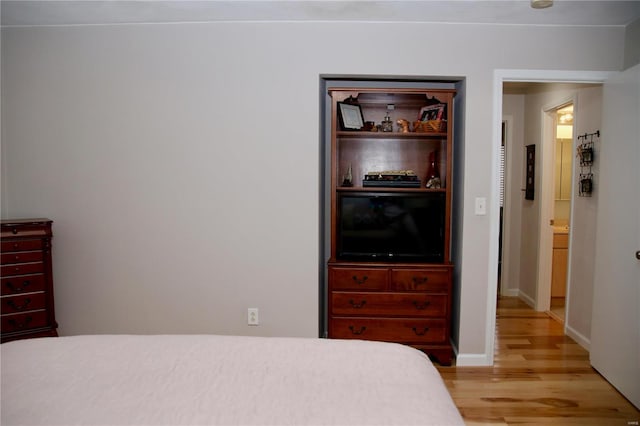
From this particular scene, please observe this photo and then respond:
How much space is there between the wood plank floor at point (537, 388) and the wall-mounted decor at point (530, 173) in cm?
163

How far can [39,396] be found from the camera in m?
1.15

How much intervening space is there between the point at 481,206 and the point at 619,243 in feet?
2.88

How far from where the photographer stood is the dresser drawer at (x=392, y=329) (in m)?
2.99

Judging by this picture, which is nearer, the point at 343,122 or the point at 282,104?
the point at 282,104

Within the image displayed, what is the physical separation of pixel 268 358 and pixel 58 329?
8.28 ft

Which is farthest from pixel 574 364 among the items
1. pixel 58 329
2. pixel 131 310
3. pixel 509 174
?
pixel 58 329

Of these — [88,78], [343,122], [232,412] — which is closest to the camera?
[232,412]

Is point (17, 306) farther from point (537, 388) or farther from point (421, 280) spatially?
point (537, 388)

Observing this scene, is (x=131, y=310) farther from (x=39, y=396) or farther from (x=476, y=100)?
(x=476, y=100)

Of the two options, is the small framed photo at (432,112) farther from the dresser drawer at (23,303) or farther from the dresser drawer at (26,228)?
the dresser drawer at (23,303)

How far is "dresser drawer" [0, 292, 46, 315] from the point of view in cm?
268

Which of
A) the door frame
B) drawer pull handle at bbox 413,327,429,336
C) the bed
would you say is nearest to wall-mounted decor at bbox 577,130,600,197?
the door frame

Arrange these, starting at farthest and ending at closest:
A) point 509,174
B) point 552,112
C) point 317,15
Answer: point 509,174
point 552,112
point 317,15

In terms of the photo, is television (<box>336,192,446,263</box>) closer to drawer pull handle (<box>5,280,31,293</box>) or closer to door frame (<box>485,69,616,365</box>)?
door frame (<box>485,69,616,365</box>)
